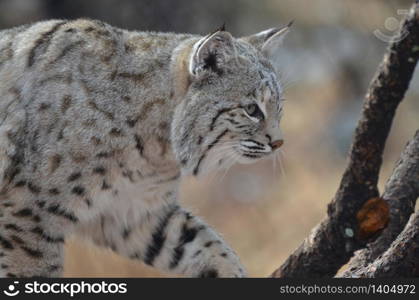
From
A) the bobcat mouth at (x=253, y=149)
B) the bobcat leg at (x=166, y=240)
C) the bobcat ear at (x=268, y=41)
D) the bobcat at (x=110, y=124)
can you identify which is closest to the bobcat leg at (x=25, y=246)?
the bobcat at (x=110, y=124)

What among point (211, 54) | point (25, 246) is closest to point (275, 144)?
point (211, 54)

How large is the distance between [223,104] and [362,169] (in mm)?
776

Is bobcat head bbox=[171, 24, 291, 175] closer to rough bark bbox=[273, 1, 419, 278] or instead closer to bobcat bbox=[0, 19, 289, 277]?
bobcat bbox=[0, 19, 289, 277]

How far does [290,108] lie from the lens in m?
13.2

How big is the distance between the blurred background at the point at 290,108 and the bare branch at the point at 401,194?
133 inches

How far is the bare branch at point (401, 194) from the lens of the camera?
5.16 meters

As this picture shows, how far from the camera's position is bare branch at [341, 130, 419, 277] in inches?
203

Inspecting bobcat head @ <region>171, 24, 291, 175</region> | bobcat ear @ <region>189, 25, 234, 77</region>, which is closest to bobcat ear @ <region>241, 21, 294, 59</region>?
bobcat head @ <region>171, 24, 291, 175</region>

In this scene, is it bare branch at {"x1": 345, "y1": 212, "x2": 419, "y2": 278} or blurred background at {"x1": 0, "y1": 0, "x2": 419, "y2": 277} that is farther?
blurred background at {"x1": 0, "y1": 0, "x2": 419, "y2": 277}

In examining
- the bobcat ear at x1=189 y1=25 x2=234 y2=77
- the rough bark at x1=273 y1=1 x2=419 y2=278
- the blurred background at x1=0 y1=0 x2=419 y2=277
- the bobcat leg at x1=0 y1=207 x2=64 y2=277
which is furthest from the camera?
the blurred background at x1=0 y1=0 x2=419 y2=277

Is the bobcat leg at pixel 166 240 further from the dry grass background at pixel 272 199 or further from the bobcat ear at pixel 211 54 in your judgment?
the dry grass background at pixel 272 199

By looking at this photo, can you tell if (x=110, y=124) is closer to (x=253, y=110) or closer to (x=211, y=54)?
(x=211, y=54)

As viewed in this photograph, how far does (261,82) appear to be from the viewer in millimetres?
5191

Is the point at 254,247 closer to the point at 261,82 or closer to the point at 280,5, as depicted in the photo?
the point at 261,82
